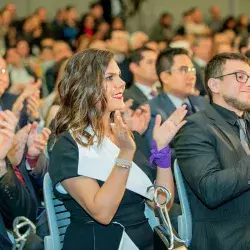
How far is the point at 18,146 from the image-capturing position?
135 inches

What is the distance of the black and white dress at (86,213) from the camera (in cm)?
264

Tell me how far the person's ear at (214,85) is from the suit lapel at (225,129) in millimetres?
131

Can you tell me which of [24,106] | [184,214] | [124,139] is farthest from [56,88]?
[124,139]

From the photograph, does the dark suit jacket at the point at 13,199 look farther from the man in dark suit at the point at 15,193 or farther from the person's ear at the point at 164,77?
the person's ear at the point at 164,77

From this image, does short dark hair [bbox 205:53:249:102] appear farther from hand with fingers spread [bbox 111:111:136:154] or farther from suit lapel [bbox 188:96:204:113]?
suit lapel [bbox 188:96:204:113]

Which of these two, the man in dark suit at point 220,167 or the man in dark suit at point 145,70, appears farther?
the man in dark suit at point 145,70

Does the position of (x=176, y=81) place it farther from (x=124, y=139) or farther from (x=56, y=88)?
(x=124, y=139)

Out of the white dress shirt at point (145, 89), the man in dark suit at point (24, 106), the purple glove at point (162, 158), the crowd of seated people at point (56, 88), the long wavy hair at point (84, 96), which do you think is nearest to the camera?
the long wavy hair at point (84, 96)

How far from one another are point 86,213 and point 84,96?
53cm

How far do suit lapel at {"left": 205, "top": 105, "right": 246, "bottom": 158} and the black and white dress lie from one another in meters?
0.52

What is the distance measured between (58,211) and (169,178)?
589 mm

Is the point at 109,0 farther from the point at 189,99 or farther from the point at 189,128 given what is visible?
the point at 189,128

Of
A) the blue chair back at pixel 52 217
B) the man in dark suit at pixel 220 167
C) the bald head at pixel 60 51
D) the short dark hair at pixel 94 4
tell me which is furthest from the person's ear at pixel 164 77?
the short dark hair at pixel 94 4

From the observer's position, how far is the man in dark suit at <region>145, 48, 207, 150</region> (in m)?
4.74
